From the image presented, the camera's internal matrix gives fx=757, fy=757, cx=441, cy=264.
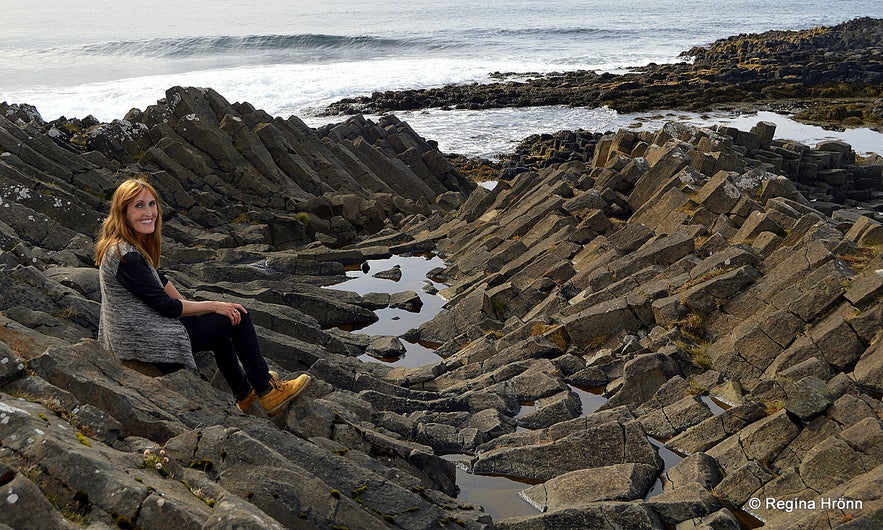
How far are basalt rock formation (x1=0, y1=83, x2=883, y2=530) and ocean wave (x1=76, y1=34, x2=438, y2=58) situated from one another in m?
80.1

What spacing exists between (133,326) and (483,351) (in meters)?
8.36

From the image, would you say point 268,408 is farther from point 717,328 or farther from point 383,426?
point 717,328

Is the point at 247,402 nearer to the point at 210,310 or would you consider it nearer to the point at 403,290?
the point at 210,310

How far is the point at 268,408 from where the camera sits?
8625 millimetres

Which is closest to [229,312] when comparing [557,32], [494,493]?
Answer: [494,493]

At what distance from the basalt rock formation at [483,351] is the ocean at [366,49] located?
23517 mm

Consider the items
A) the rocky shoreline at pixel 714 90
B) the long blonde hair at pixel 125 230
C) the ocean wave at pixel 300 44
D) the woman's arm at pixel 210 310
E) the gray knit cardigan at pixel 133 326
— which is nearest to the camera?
the long blonde hair at pixel 125 230

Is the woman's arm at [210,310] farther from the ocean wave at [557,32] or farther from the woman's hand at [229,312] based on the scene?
the ocean wave at [557,32]

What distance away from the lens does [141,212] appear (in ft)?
26.1

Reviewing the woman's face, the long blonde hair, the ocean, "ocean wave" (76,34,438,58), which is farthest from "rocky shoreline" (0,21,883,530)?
"ocean wave" (76,34,438,58)

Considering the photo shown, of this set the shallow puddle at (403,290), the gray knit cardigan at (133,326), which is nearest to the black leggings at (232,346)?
the gray knit cardigan at (133,326)

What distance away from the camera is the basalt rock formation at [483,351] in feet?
22.3

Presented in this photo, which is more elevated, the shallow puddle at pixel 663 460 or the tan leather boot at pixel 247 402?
the tan leather boot at pixel 247 402

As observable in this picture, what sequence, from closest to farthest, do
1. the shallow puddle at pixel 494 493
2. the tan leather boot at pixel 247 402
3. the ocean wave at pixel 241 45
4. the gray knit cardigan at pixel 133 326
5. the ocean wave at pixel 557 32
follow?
the gray knit cardigan at pixel 133 326 < the tan leather boot at pixel 247 402 < the shallow puddle at pixel 494 493 < the ocean wave at pixel 241 45 < the ocean wave at pixel 557 32
